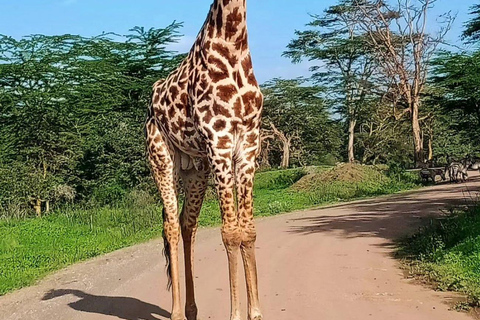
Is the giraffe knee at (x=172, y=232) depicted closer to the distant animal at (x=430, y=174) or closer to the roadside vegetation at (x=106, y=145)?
the roadside vegetation at (x=106, y=145)

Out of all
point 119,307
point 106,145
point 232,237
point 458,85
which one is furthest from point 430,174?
point 232,237

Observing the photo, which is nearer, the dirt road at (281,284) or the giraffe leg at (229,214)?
the giraffe leg at (229,214)

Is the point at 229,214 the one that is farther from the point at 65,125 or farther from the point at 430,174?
the point at 430,174

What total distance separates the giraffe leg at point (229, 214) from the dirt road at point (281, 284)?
3.98ft

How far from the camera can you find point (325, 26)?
35.1 meters

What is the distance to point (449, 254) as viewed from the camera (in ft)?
23.5

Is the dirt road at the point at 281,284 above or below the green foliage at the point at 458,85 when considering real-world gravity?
below

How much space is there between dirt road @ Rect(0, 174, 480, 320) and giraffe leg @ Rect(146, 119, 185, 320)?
58 centimetres

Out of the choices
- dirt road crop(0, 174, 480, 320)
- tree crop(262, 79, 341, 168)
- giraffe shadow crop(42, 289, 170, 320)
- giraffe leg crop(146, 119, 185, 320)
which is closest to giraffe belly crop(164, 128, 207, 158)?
giraffe leg crop(146, 119, 185, 320)

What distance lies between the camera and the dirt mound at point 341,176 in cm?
2320

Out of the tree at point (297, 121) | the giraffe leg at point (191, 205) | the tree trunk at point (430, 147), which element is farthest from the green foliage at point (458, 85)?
the giraffe leg at point (191, 205)

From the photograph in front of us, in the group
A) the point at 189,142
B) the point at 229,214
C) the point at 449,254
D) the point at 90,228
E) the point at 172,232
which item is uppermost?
the point at 189,142

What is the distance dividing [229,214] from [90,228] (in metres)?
10.2

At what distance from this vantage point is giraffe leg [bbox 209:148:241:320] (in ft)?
13.3
